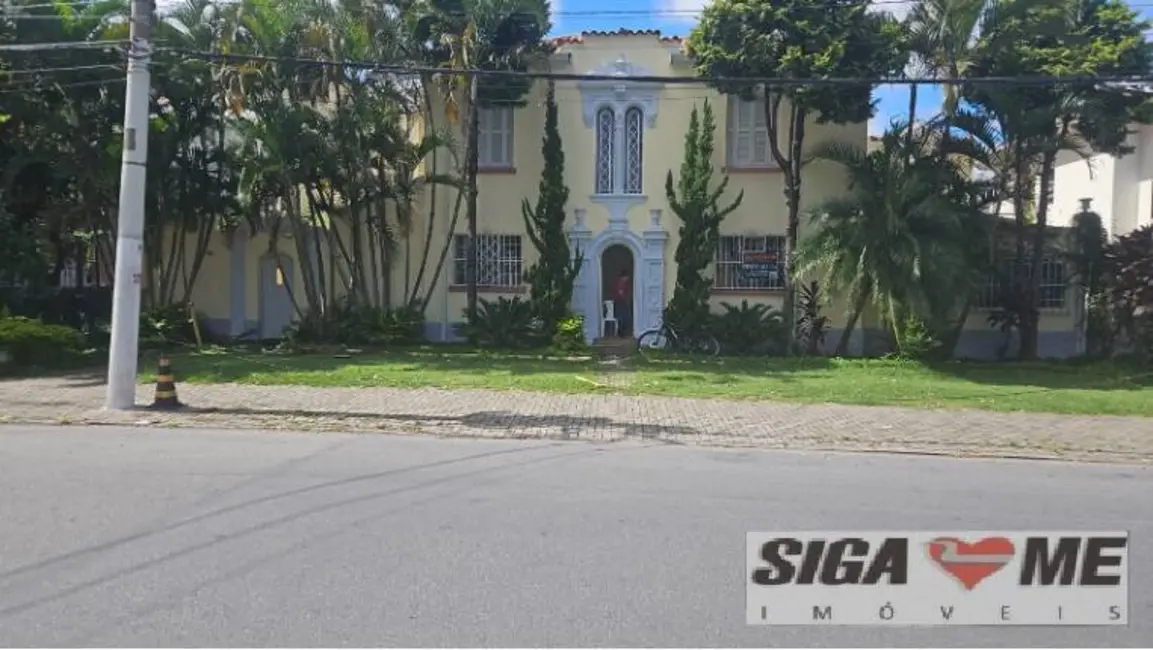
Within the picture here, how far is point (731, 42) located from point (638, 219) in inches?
183

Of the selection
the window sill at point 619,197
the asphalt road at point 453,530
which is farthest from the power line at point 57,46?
the window sill at point 619,197

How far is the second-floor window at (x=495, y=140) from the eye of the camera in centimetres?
2127

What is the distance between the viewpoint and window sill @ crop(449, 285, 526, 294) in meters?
21.3

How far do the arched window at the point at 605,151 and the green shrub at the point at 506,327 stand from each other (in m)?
3.14

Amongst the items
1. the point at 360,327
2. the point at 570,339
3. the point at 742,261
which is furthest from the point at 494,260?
the point at 742,261

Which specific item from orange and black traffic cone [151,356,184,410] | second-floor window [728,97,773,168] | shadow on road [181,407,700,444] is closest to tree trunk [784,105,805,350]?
second-floor window [728,97,773,168]

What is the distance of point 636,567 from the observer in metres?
5.53

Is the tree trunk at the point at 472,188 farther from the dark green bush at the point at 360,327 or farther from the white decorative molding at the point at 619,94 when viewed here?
the white decorative molding at the point at 619,94

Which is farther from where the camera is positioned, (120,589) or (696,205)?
(696,205)

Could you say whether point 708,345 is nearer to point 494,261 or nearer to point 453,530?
point 494,261

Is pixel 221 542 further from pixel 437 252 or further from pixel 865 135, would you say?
pixel 865 135

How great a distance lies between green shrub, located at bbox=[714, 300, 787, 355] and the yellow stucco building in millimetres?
612

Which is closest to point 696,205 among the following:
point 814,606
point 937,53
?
point 937,53

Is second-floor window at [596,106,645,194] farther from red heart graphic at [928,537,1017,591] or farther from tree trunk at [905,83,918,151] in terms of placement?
red heart graphic at [928,537,1017,591]
